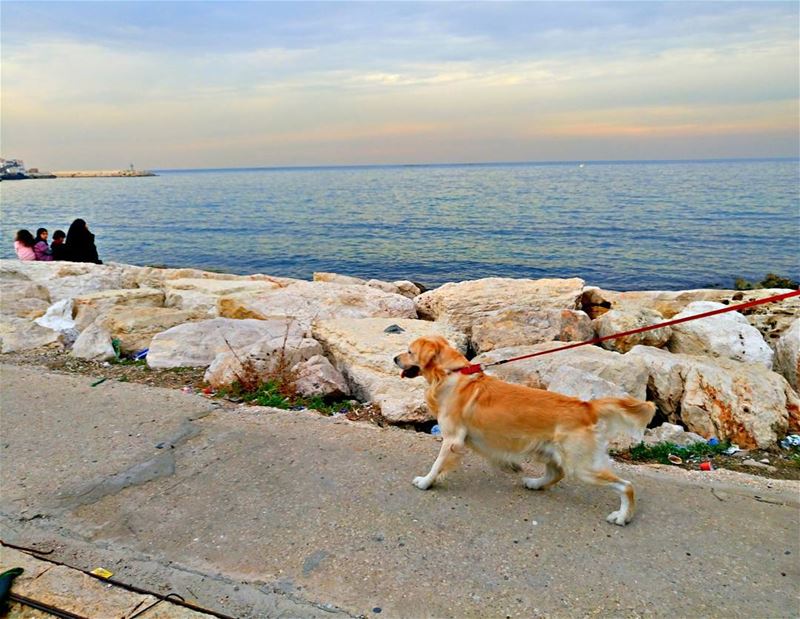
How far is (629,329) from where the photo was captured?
838cm

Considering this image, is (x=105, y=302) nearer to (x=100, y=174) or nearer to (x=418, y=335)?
(x=418, y=335)

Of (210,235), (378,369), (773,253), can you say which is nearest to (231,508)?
(378,369)

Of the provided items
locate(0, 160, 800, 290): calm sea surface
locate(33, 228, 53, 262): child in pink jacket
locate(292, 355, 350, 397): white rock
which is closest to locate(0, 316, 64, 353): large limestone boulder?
locate(292, 355, 350, 397): white rock

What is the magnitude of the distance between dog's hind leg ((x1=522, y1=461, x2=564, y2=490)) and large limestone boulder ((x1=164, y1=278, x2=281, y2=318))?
22.8 feet

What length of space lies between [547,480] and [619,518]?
2.01 feet

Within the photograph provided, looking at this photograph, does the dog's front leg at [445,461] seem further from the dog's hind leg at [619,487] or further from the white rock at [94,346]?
the white rock at [94,346]

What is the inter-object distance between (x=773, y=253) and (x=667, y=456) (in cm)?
2496

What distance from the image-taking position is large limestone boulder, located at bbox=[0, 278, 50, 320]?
9.73 metres

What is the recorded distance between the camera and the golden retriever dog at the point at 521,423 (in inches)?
157

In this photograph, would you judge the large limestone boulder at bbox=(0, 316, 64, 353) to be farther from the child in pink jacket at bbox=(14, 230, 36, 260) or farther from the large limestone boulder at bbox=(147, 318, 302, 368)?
the child in pink jacket at bbox=(14, 230, 36, 260)

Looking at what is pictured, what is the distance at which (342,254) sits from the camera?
86.5 feet

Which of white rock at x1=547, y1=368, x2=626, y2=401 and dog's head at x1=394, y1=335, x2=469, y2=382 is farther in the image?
white rock at x1=547, y1=368, x2=626, y2=401

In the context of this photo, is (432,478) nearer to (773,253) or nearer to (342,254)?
(342,254)

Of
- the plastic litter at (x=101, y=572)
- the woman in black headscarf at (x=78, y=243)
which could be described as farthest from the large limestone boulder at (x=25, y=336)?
the woman in black headscarf at (x=78, y=243)
